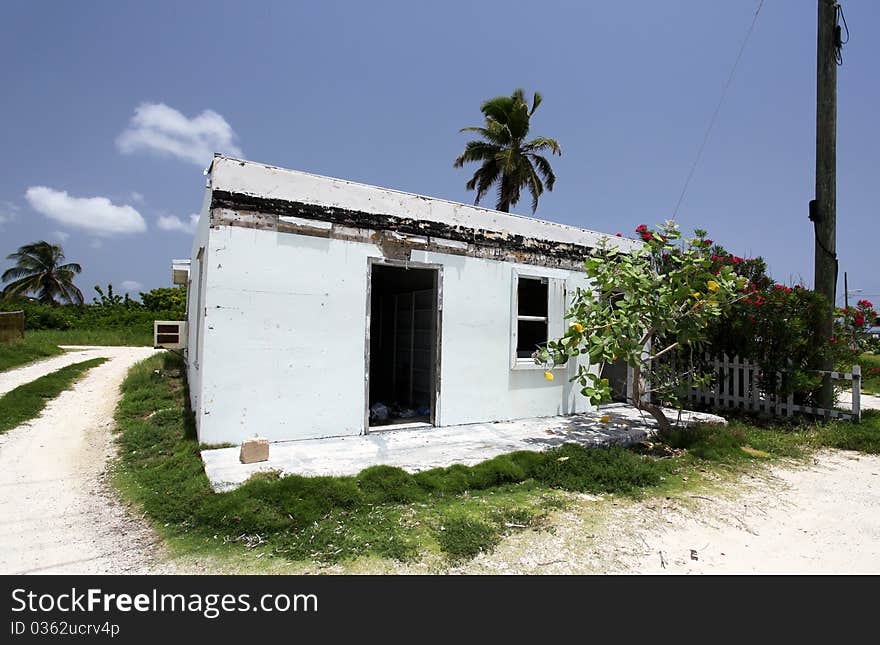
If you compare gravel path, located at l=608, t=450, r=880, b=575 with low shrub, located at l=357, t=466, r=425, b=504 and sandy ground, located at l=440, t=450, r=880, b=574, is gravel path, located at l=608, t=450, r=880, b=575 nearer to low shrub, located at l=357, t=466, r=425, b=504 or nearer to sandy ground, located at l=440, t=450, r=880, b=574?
sandy ground, located at l=440, t=450, r=880, b=574

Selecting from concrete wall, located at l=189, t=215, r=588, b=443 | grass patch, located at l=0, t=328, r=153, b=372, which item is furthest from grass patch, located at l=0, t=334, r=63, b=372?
concrete wall, located at l=189, t=215, r=588, b=443

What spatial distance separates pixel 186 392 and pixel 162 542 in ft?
21.0

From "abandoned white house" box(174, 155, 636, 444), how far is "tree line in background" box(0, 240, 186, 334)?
80.0 feet

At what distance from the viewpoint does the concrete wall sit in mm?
5027

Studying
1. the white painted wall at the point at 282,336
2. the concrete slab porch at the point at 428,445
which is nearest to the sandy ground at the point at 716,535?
the concrete slab porch at the point at 428,445

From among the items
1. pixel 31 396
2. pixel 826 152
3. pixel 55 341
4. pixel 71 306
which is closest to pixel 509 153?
pixel 826 152

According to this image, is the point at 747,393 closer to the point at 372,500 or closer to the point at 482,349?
the point at 482,349

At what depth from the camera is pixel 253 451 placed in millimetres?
4543

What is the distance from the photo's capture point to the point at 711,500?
4.45 metres

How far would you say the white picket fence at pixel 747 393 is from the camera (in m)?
7.55

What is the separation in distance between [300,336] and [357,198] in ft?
6.22
